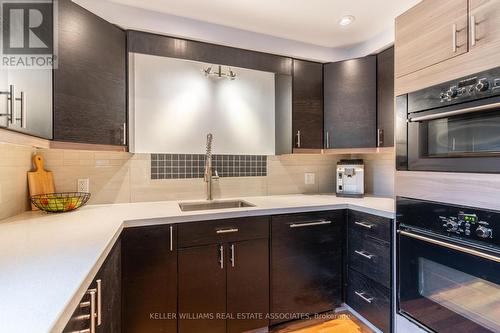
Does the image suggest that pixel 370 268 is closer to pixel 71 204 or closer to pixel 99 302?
pixel 99 302

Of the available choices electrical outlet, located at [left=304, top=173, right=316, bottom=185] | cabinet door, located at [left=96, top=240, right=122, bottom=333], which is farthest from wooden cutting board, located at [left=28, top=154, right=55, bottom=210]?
electrical outlet, located at [left=304, top=173, right=316, bottom=185]

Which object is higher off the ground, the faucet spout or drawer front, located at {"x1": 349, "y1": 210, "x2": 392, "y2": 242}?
the faucet spout

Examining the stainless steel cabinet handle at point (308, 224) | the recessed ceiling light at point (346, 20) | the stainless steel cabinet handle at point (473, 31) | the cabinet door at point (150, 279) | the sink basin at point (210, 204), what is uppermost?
the recessed ceiling light at point (346, 20)

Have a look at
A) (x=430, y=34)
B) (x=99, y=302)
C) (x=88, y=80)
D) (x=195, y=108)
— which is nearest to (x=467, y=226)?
(x=430, y=34)

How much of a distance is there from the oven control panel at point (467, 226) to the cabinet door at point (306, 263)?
775mm

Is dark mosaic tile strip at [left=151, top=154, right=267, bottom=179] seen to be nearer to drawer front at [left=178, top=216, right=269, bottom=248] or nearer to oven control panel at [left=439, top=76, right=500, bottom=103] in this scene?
drawer front at [left=178, top=216, right=269, bottom=248]

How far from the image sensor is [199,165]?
212 cm

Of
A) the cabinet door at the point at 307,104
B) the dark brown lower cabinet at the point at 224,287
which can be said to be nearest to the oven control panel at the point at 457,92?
the cabinet door at the point at 307,104

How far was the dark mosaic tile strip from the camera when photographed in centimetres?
201

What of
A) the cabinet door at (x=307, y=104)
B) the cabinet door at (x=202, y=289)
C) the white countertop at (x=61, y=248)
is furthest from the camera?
the cabinet door at (x=307, y=104)

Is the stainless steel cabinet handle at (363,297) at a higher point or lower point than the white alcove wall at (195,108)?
lower

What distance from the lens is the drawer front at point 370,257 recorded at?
163 centimetres

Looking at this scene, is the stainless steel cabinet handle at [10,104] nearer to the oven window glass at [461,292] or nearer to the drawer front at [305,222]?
the drawer front at [305,222]

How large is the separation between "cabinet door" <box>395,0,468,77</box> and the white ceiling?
13.9 inches
